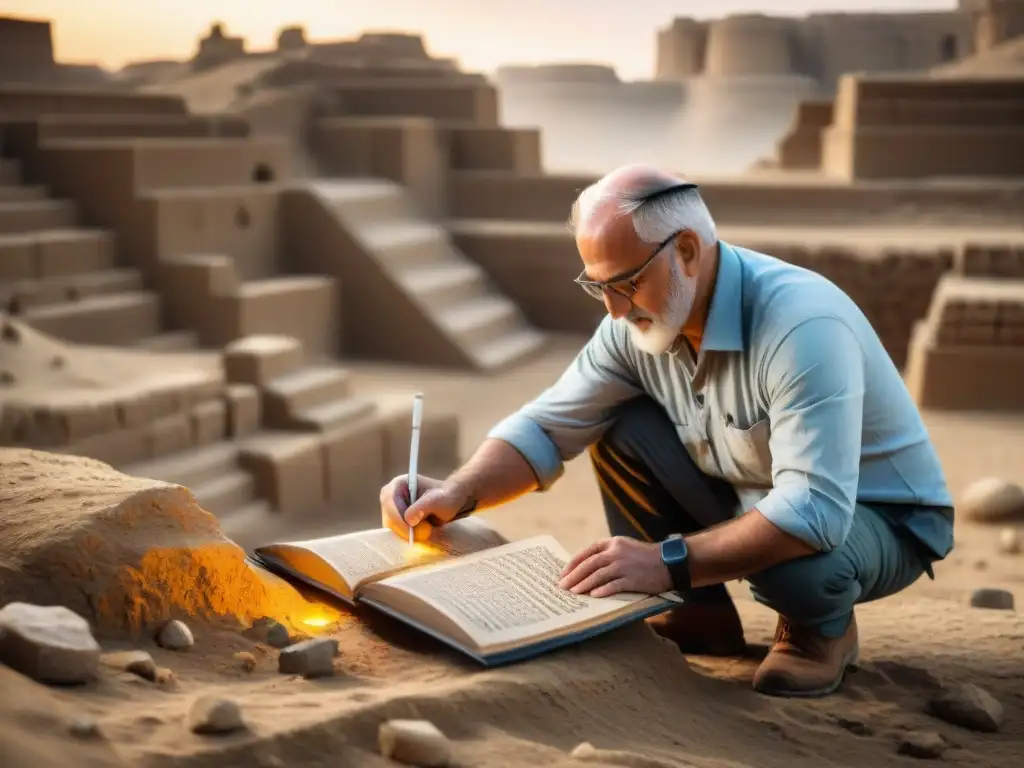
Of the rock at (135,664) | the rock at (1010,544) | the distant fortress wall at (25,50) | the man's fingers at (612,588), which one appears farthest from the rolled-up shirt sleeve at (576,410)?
the distant fortress wall at (25,50)

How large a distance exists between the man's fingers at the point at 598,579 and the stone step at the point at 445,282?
25.6 ft

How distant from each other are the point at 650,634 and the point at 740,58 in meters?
20.5

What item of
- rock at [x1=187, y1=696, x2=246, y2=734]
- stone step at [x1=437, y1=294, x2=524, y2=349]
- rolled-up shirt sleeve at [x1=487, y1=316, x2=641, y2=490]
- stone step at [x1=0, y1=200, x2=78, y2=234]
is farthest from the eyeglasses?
stone step at [x1=437, y1=294, x2=524, y2=349]

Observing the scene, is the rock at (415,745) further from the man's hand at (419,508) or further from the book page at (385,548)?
the man's hand at (419,508)

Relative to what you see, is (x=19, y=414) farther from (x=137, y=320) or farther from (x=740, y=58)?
(x=740, y=58)

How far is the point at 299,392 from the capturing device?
6.64 metres

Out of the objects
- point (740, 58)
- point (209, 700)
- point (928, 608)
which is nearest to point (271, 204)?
point (928, 608)

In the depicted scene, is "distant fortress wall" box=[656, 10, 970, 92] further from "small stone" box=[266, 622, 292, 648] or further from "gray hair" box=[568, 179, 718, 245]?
"small stone" box=[266, 622, 292, 648]

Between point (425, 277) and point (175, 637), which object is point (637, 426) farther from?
point (425, 277)

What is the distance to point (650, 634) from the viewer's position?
8.19 ft

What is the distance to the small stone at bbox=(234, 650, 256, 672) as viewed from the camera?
2162 millimetres

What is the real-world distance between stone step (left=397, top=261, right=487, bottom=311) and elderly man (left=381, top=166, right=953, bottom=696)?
7.32m

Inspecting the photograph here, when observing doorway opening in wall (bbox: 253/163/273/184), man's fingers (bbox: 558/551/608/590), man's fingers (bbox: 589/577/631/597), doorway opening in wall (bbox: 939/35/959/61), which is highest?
doorway opening in wall (bbox: 939/35/959/61)

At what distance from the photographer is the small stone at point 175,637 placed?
218cm
